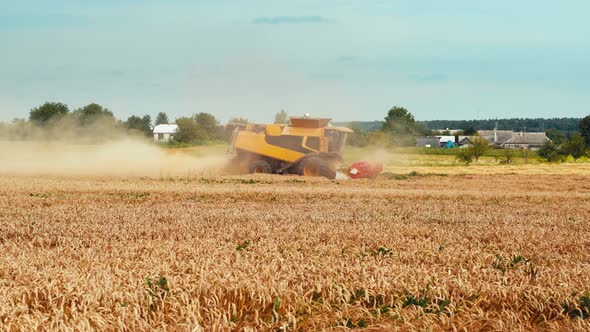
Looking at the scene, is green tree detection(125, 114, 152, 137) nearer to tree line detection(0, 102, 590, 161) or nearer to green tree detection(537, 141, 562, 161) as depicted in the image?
tree line detection(0, 102, 590, 161)

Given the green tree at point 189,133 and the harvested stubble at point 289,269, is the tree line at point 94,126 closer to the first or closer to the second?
the green tree at point 189,133

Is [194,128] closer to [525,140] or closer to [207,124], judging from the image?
[207,124]

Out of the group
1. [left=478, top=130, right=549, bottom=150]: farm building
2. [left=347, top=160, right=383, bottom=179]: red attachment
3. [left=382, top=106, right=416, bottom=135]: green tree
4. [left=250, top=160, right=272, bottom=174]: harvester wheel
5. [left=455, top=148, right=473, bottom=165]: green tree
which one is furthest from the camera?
[left=478, top=130, right=549, bottom=150]: farm building

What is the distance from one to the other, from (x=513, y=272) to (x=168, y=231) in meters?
6.40

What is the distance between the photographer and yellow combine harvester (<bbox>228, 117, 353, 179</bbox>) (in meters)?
32.9

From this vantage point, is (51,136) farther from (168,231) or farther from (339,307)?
(339,307)

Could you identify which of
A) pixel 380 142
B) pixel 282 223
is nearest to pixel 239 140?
pixel 282 223

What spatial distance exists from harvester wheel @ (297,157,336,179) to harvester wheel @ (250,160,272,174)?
1.51 meters

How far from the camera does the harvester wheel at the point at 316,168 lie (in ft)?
108

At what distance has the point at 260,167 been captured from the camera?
33.6m

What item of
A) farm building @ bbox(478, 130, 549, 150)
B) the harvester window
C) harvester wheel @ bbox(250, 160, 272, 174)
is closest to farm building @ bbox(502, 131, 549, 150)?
farm building @ bbox(478, 130, 549, 150)

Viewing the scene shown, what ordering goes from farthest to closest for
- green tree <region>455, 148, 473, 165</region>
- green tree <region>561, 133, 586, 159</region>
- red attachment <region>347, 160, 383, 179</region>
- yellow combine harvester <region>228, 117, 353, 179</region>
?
green tree <region>561, 133, 586, 159</region> < green tree <region>455, 148, 473, 165</region> < red attachment <region>347, 160, 383, 179</region> < yellow combine harvester <region>228, 117, 353, 179</region>

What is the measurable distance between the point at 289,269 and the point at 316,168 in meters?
24.7

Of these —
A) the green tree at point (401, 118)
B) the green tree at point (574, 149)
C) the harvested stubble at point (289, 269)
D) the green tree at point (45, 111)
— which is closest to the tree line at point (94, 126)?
the green tree at point (45, 111)
